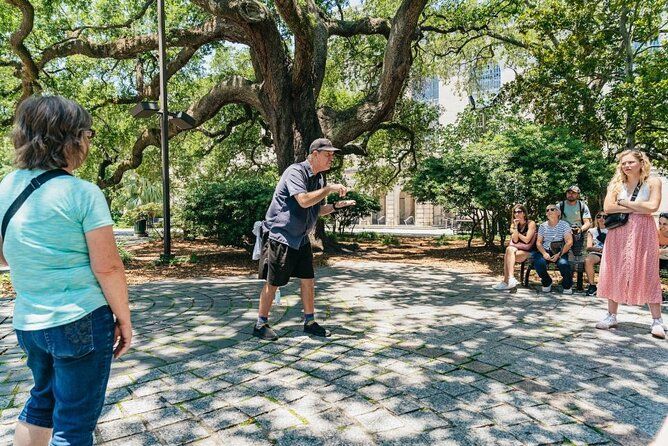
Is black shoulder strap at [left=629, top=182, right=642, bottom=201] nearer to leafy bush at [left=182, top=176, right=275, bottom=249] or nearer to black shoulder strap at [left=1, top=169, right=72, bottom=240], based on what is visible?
black shoulder strap at [left=1, top=169, right=72, bottom=240]

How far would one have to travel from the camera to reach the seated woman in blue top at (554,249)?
709 centimetres

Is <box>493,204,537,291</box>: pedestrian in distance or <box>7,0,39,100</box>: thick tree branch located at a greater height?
<box>7,0,39,100</box>: thick tree branch

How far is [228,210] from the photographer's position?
1098cm

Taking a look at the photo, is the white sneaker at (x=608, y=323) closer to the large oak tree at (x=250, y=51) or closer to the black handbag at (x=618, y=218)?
the black handbag at (x=618, y=218)

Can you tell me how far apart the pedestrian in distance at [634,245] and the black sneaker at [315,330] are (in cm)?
300

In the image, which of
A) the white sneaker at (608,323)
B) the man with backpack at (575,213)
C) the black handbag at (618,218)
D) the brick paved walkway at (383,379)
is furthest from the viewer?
the man with backpack at (575,213)

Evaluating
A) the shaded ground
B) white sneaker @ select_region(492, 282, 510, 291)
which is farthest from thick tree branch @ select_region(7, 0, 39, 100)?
white sneaker @ select_region(492, 282, 510, 291)

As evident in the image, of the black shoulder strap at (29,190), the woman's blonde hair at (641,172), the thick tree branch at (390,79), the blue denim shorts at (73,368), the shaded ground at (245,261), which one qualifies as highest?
the thick tree branch at (390,79)

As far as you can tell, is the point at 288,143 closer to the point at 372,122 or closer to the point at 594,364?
the point at 372,122

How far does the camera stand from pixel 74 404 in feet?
5.93

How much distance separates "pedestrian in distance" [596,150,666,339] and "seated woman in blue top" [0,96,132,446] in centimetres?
499

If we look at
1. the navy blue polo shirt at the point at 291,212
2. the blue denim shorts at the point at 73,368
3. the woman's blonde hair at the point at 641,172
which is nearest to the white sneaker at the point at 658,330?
the woman's blonde hair at the point at 641,172

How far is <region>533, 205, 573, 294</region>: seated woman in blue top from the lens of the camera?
279 inches

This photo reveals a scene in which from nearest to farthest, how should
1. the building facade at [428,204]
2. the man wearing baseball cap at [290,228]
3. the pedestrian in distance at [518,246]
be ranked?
the man wearing baseball cap at [290,228]
the pedestrian in distance at [518,246]
the building facade at [428,204]
